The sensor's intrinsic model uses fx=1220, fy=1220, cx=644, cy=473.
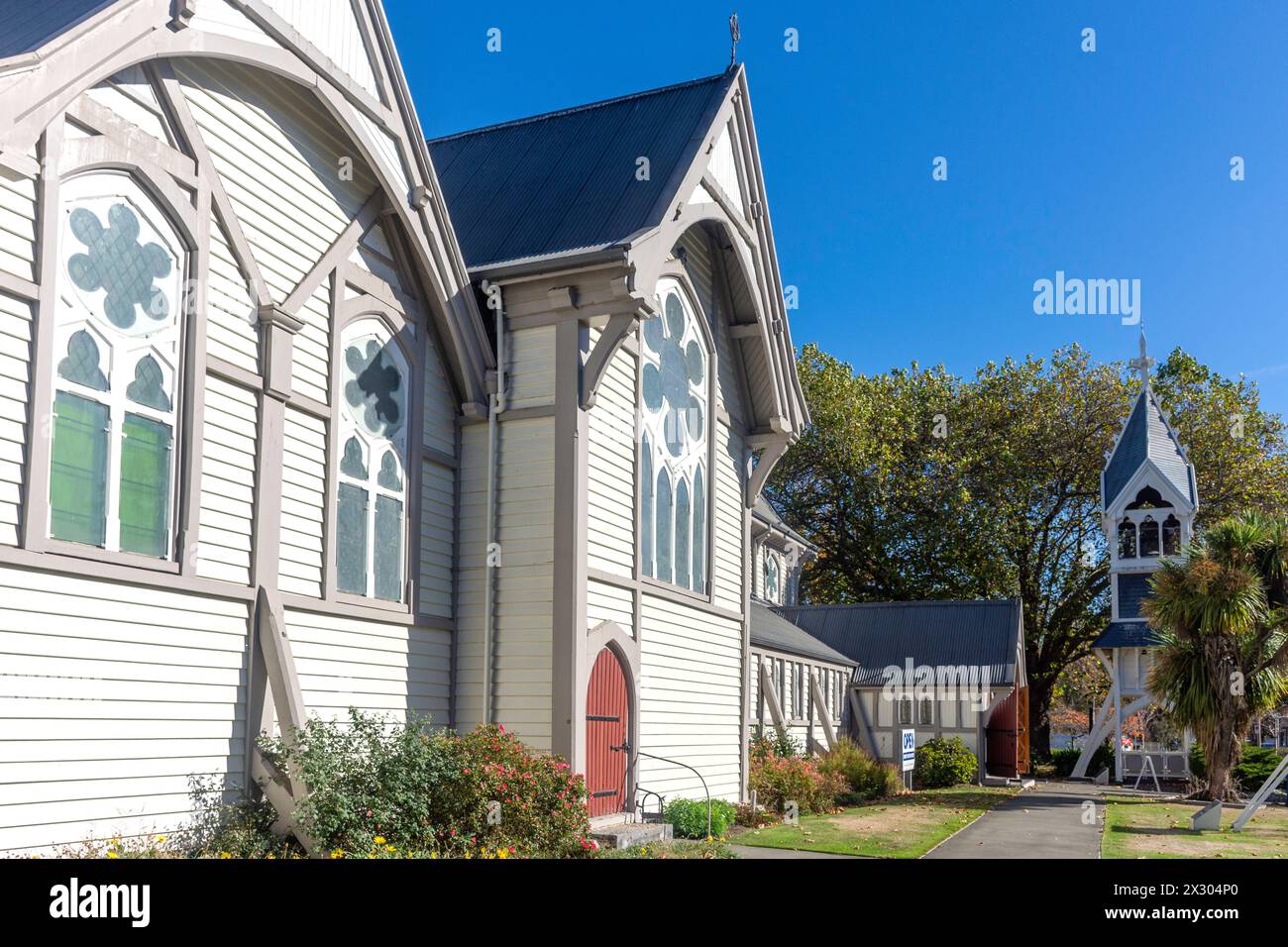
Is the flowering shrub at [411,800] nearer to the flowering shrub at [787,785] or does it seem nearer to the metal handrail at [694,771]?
the metal handrail at [694,771]

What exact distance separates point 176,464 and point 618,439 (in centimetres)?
694

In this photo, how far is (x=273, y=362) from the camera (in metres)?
11.6

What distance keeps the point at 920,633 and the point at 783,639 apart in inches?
422

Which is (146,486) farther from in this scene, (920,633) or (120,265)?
(920,633)

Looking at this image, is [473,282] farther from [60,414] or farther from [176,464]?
[60,414]

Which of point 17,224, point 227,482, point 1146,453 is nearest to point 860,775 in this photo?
point 1146,453

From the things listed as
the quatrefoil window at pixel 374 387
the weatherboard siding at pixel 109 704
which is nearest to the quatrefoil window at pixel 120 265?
the weatherboard siding at pixel 109 704

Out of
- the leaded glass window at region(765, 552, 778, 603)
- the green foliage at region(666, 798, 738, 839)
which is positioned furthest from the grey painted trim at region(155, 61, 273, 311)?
the leaded glass window at region(765, 552, 778, 603)

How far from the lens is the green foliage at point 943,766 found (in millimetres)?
34406

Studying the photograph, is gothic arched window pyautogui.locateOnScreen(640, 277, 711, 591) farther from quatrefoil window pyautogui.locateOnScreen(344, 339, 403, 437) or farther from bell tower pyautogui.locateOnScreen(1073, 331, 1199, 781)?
bell tower pyautogui.locateOnScreen(1073, 331, 1199, 781)

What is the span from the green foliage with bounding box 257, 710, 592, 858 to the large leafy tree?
126 ft

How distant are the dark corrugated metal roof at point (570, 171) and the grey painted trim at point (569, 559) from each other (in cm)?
154

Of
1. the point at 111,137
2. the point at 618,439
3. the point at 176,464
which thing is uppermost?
the point at 111,137
